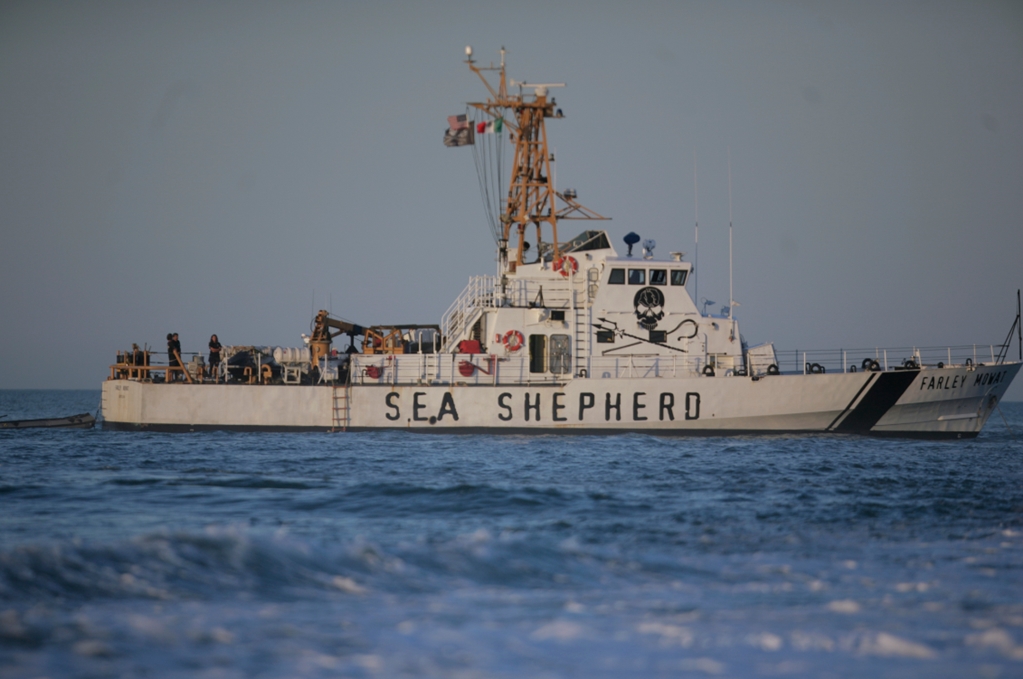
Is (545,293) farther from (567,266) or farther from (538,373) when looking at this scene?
(538,373)

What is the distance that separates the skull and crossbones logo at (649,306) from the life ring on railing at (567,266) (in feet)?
6.50

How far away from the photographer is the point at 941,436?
23.1 m

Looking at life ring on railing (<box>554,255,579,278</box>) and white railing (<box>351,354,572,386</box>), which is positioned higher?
life ring on railing (<box>554,255,579,278</box>)

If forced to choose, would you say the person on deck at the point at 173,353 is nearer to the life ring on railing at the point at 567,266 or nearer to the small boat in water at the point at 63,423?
the small boat in water at the point at 63,423

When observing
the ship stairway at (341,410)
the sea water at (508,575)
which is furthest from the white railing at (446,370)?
the sea water at (508,575)

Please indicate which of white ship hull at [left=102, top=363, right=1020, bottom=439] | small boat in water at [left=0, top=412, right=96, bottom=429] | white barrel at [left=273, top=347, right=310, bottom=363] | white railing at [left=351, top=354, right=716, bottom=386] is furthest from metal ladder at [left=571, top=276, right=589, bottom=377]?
small boat in water at [left=0, top=412, right=96, bottom=429]

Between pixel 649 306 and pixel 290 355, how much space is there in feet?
35.9

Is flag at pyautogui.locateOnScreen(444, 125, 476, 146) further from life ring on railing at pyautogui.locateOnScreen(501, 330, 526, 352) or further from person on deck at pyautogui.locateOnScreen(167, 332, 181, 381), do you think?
person on deck at pyautogui.locateOnScreen(167, 332, 181, 381)

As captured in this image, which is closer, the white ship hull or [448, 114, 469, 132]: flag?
the white ship hull

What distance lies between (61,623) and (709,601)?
4.68m

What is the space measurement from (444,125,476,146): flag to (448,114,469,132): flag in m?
0.06

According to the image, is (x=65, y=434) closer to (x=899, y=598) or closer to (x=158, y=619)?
(x=158, y=619)

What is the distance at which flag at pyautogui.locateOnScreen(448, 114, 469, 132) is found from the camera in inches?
1028

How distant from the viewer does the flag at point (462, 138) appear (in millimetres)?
26109
